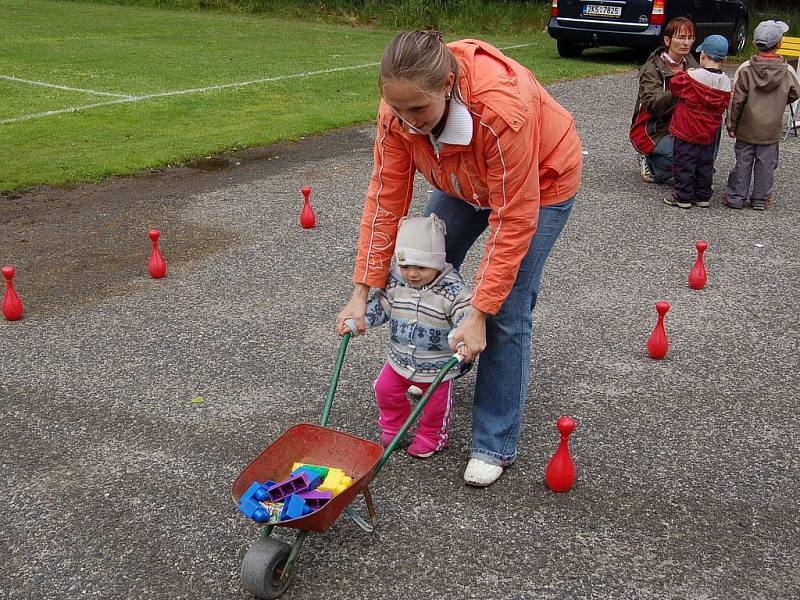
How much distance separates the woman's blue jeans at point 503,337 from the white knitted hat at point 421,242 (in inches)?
8.6

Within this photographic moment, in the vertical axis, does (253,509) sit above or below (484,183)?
below

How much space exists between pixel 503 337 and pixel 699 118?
489 cm

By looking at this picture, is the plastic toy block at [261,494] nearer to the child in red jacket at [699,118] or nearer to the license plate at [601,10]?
the child in red jacket at [699,118]

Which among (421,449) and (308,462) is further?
(421,449)

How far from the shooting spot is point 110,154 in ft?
31.2

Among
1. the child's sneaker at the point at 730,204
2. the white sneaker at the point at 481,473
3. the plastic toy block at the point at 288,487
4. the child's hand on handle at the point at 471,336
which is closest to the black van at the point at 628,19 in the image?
the child's sneaker at the point at 730,204

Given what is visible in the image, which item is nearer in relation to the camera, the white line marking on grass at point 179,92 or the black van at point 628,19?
the white line marking on grass at point 179,92

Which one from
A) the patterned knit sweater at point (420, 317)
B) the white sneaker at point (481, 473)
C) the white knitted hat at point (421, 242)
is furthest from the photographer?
the white sneaker at point (481, 473)

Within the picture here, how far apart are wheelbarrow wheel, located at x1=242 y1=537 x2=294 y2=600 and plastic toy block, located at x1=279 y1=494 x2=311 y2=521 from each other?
4.8 inches

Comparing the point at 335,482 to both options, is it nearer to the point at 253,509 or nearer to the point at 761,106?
the point at 253,509

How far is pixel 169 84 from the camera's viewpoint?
13.7m

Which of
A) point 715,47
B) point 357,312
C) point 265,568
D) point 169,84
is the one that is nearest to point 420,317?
point 357,312

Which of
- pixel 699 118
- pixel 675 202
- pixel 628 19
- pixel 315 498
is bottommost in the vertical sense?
pixel 675 202

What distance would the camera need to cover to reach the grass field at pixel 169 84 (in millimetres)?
9773
